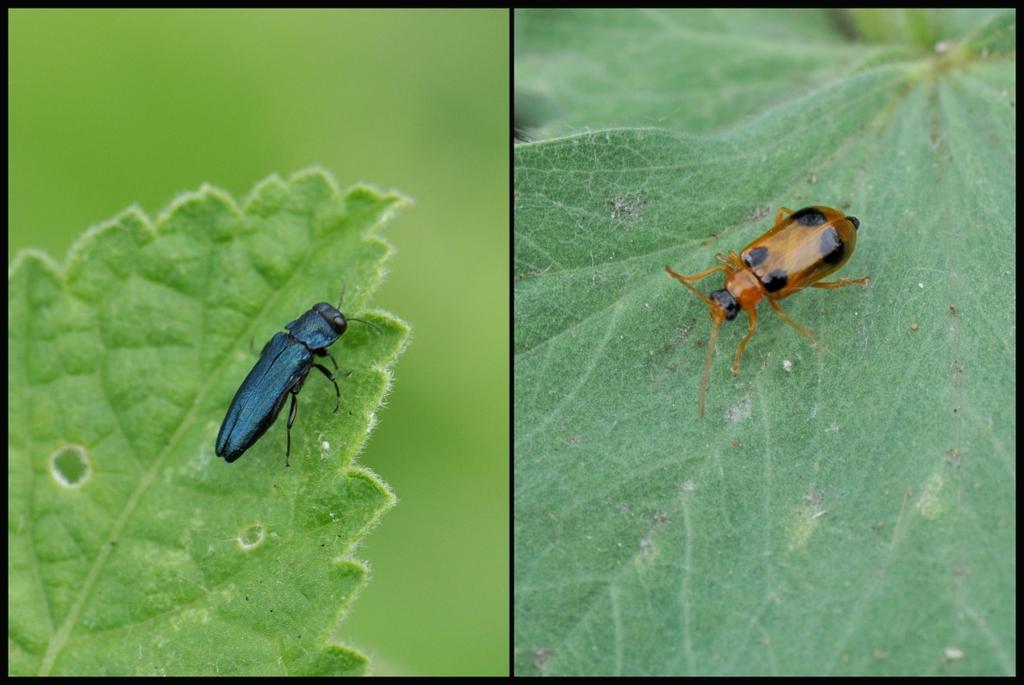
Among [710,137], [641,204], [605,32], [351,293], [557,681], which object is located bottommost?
[557,681]

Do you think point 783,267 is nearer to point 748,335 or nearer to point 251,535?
point 748,335

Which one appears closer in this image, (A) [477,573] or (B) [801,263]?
(B) [801,263]

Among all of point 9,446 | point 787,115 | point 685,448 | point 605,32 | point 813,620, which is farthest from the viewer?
point 605,32

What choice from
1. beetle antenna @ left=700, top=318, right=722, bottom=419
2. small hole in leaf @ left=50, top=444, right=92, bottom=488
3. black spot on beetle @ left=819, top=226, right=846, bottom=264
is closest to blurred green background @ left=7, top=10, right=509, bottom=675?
small hole in leaf @ left=50, top=444, right=92, bottom=488

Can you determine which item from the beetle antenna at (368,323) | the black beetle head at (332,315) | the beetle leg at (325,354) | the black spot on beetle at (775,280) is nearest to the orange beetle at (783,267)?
the black spot on beetle at (775,280)

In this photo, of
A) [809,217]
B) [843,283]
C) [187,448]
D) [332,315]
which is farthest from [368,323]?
[843,283]

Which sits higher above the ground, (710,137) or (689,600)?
(710,137)

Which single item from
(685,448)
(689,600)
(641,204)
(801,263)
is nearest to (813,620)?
(689,600)

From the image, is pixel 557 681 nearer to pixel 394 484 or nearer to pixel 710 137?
pixel 394 484
